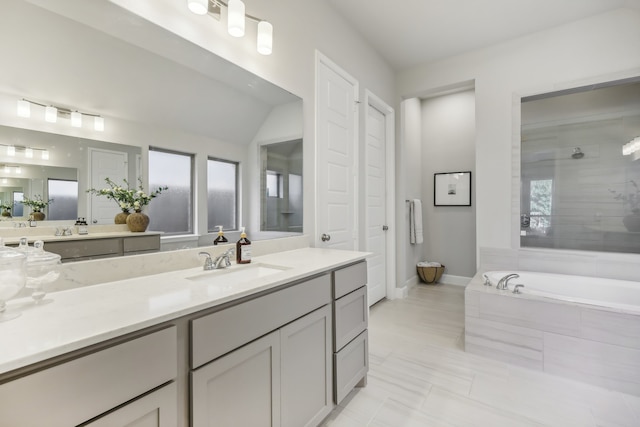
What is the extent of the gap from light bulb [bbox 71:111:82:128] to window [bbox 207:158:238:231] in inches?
23.2

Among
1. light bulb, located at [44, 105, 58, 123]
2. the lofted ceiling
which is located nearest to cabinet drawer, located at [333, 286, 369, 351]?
light bulb, located at [44, 105, 58, 123]

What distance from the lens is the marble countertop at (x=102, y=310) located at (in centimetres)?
65

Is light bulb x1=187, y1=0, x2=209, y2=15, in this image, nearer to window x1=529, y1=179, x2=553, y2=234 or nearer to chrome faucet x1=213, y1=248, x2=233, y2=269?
chrome faucet x1=213, y1=248, x2=233, y2=269

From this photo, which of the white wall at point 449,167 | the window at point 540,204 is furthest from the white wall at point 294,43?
the window at point 540,204

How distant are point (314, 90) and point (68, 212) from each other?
5.98ft

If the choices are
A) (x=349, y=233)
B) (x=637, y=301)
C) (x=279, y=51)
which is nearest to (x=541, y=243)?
(x=637, y=301)

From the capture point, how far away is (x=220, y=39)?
1618 mm

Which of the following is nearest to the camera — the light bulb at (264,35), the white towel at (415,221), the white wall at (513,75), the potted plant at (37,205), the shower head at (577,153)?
the potted plant at (37,205)

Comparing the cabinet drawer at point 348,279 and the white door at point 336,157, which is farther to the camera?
the white door at point 336,157

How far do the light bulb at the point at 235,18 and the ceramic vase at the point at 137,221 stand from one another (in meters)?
1.04

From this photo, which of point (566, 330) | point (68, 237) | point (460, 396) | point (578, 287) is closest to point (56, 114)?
point (68, 237)

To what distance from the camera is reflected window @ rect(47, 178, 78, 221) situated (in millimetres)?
1105

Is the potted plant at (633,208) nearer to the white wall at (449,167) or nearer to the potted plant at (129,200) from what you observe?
the white wall at (449,167)

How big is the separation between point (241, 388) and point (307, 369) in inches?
16.3
